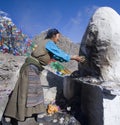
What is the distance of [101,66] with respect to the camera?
5.27 meters

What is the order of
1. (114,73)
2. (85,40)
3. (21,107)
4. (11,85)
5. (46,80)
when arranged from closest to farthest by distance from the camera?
1. (21,107)
2. (114,73)
3. (85,40)
4. (46,80)
5. (11,85)

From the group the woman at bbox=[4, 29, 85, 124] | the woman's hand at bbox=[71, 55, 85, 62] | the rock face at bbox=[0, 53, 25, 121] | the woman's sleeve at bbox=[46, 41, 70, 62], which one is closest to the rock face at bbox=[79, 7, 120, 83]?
the woman's hand at bbox=[71, 55, 85, 62]

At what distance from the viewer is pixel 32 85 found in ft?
16.0

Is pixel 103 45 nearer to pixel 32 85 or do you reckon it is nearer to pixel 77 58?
pixel 77 58

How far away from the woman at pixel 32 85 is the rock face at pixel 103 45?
634mm

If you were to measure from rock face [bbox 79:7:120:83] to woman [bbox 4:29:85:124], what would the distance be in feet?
2.08

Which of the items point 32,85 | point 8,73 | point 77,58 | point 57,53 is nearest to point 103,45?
point 77,58

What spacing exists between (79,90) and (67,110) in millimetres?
508

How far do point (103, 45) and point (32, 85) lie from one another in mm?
1528

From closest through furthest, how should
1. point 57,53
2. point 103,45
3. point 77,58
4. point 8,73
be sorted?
point 57,53 → point 77,58 → point 103,45 → point 8,73

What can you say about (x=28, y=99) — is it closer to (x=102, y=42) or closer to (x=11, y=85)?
(x=102, y=42)

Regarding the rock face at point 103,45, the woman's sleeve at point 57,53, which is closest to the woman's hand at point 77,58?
the woman's sleeve at point 57,53

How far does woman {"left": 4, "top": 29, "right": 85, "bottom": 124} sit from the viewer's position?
4828 mm

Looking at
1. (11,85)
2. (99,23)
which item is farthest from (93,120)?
(11,85)
